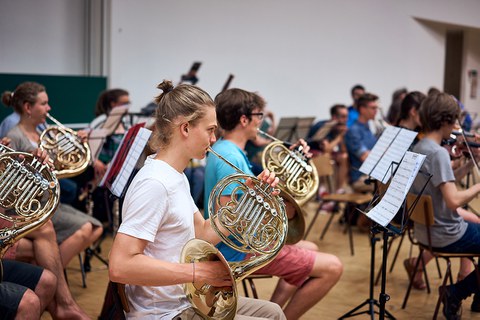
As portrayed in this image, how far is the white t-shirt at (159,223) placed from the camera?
1.99 metres

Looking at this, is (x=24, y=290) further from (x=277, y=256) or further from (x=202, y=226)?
(x=277, y=256)

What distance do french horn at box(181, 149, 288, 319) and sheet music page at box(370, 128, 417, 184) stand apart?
1031 millimetres

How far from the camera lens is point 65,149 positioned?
3996mm

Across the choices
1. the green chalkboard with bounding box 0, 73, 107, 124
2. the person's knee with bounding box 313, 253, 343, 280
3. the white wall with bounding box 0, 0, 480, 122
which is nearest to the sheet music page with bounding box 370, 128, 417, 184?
the person's knee with bounding box 313, 253, 343, 280

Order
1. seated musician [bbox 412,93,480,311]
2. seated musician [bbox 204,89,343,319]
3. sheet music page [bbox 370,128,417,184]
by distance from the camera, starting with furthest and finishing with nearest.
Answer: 1. seated musician [bbox 412,93,480,311]
2. sheet music page [bbox 370,128,417,184]
3. seated musician [bbox 204,89,343,319]

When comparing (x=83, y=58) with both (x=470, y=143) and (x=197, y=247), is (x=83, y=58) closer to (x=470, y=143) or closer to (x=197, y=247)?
(x=470, y=143)

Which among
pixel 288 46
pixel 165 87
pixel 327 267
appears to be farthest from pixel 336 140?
pixel 165 87

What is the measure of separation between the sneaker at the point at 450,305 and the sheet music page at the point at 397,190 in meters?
1.02

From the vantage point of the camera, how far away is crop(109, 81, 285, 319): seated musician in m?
1.97

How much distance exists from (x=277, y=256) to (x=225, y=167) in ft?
1.70

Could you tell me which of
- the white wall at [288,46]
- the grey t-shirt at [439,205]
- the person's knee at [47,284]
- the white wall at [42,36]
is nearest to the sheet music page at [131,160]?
the person's knee at [47,284]

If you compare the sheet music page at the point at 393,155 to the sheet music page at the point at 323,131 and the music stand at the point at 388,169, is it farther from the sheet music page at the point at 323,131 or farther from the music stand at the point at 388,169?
the sheet music page at the point at 323,131

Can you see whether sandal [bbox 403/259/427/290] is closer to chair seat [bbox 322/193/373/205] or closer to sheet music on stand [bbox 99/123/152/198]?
chair seat [bbox 322/193/373/205]

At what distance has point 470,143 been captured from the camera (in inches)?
146
